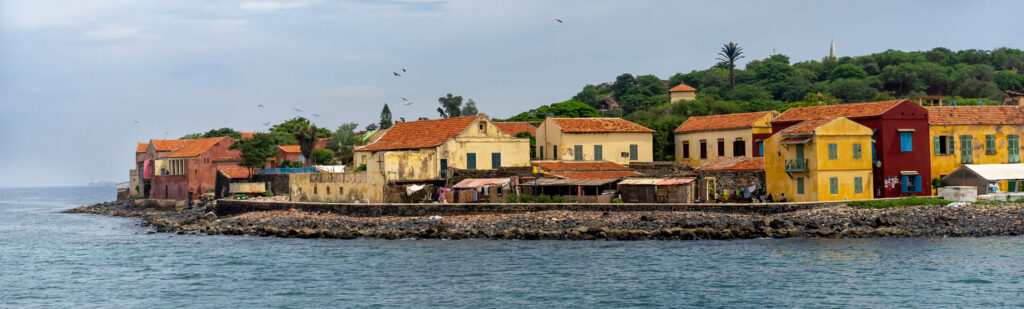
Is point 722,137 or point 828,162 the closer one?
point 828,162

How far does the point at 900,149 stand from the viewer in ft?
151

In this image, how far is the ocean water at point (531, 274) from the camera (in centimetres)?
2805

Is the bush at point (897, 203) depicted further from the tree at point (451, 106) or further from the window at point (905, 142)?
the tree at point (451, 106)

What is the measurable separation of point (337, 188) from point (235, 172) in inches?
788

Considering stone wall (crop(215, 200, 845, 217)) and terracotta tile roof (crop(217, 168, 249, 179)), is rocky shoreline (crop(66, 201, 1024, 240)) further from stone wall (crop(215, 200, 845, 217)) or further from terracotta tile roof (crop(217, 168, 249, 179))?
terracotta tile roof (crop(217, 168, 249, 179))

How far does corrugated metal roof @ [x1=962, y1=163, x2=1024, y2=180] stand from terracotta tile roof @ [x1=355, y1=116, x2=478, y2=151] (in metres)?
26.1

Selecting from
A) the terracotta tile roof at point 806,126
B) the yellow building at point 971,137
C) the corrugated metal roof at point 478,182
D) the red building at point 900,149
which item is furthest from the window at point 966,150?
the corrugated metal roof at point 478,182

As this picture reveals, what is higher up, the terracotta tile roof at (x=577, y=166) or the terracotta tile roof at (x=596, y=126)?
the terracotta tile roof at (x=596, y=126)

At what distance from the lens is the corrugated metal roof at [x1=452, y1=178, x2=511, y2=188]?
49.6m

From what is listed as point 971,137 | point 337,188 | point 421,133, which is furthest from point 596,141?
point 971,137

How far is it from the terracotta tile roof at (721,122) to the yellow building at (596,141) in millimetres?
3850

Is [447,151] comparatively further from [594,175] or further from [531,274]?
[531,274]

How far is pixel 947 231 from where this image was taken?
1555 inches

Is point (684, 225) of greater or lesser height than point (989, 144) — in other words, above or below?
below
